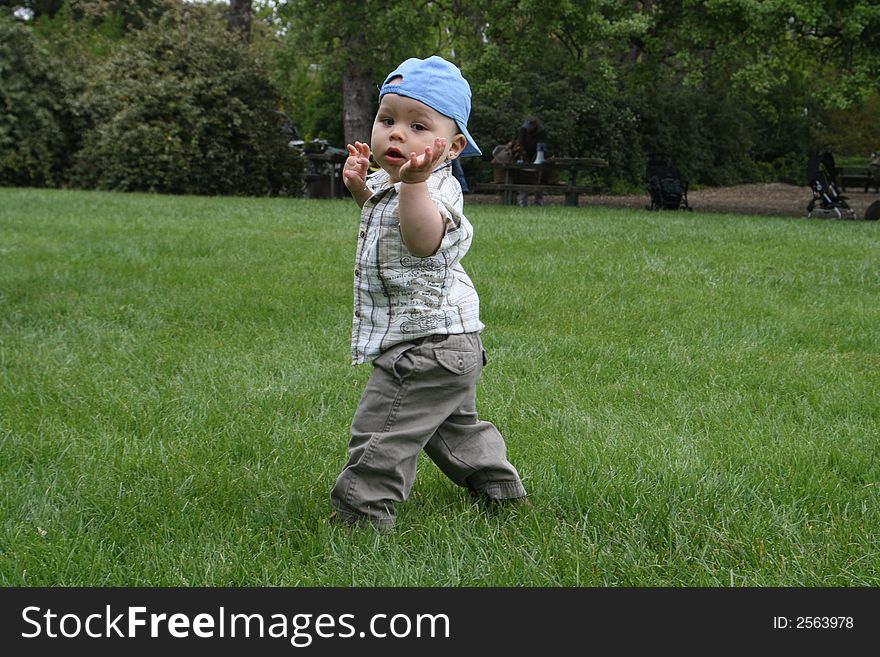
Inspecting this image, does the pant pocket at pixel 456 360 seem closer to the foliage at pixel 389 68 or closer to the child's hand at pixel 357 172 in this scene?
the child's hand at pixel 357 172

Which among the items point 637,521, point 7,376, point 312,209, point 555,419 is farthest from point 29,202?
point 637,521

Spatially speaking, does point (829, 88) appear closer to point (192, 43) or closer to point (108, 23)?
point (192, 43)

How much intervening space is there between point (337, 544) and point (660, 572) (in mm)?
882

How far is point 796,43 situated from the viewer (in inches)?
714

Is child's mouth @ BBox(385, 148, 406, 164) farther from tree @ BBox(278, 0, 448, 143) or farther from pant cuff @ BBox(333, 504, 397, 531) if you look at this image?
tree @ BBox(278, 0, 448, 143)

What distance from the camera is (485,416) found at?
4105mm

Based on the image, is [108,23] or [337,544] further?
[108,23]

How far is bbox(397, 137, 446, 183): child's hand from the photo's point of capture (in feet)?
7.61

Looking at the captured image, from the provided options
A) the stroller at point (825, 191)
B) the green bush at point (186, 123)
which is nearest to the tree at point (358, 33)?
the green bush at point (186, 123)

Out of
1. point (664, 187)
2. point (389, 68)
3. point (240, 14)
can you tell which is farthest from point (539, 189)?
point (240, 14)

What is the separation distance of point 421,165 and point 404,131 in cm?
29

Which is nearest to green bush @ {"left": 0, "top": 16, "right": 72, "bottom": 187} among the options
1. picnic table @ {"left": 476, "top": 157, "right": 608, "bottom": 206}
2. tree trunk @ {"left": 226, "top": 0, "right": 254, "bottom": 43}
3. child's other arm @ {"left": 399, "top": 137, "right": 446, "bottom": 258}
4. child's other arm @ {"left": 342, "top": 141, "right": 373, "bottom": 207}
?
tree trunk @ {"left": 226, "top": 0, "right": 254, "bottom": 43}

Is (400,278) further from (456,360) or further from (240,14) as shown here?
(240,14)

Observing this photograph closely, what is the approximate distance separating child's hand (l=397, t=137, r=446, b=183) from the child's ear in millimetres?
248
